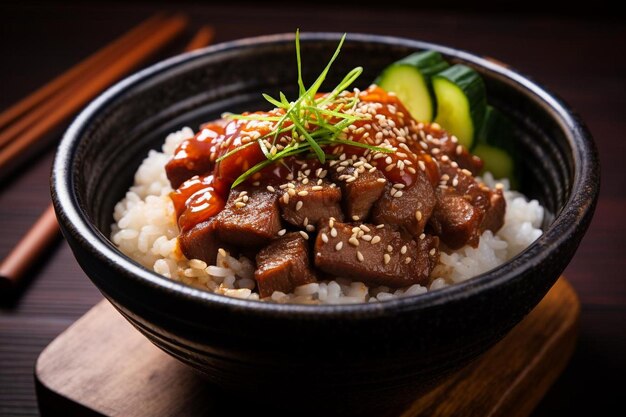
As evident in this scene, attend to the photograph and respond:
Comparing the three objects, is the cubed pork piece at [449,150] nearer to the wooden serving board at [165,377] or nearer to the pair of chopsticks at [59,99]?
the wooden serving board at [165,377]

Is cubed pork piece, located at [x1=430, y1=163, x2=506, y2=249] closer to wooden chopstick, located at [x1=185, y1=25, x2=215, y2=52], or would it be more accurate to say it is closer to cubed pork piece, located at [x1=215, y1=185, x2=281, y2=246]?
cubed pork piece, located at [x1=215, y1=185, x2=281, y2=246]

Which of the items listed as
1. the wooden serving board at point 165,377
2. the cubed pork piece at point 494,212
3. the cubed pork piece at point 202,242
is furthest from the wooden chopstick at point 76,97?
the cubed pork piece at point 494,212

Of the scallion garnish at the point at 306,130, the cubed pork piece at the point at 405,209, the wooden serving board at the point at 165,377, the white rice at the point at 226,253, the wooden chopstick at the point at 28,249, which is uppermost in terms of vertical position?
the scallion garnish at the point at 306,130

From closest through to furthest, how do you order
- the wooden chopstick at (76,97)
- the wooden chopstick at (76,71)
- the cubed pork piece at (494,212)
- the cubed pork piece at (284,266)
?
1. the cubed pork piece at (284,266)
2. the cubed pork piece at (494,212)
3. the wooden chopstick at (76,97)
4. the wooden chopstick at (76,71)

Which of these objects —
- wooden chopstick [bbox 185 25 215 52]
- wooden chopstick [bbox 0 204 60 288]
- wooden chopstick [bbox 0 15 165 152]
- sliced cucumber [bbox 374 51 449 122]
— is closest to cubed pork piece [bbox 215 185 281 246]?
sliced cucumber [bbox 374 51 449 122]

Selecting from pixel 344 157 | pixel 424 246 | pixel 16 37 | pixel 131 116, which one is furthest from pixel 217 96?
pixel 16 37

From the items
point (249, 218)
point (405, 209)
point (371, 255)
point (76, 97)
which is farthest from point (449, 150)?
point (76, 97)
